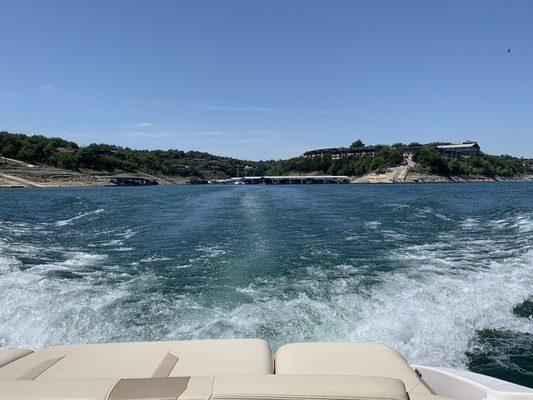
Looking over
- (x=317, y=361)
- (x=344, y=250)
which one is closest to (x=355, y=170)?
(x=344, y=250)

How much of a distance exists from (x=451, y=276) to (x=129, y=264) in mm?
8798

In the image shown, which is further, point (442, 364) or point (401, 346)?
point (401, 346)

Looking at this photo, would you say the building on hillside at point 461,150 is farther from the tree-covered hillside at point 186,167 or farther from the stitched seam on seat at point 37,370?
the stitched seam on seat at point 37,370

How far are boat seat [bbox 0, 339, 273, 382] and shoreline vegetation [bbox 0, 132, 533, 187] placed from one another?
100m

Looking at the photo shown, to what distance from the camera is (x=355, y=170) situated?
154750 millimetres

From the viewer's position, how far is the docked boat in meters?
2.11

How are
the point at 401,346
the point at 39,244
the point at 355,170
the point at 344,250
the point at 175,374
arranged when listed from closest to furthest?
1. the point at 175,374
2. the point at 401,346
3. the point at 344,250
4. the point at 39,244
5. the point at 355,170

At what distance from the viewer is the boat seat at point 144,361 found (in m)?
2.84

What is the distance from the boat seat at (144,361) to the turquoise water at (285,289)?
3.05m

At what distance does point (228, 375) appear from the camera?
2350mm

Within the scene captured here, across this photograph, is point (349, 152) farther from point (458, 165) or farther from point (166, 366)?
point (166, 366)

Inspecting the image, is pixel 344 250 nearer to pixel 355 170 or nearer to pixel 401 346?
pixel 401 346

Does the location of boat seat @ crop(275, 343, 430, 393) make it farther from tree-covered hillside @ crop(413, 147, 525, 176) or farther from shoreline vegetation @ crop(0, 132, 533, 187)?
tree-covered hillside @ crop(413, 147, 525, 176)

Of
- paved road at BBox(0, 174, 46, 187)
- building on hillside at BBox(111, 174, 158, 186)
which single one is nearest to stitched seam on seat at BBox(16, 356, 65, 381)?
paved road at BBox(0, 174, 46, 187)
